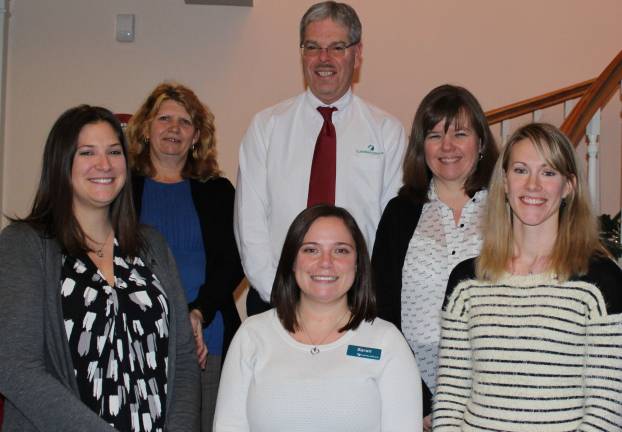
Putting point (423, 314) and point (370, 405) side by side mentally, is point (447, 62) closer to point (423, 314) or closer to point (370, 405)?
point (423, 314)

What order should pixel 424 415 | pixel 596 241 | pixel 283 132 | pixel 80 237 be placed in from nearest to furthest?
pixel 596 241 < pixel 80 237 < pixel 424 415 < pixel 283 132

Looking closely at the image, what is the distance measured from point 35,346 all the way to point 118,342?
24cm

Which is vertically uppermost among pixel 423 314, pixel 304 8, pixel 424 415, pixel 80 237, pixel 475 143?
pixel 304 8

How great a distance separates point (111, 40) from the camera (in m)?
5.62

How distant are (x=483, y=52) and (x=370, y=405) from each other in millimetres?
3732

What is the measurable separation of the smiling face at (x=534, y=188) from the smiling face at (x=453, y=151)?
2.02ft

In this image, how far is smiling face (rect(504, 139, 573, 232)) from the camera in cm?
234

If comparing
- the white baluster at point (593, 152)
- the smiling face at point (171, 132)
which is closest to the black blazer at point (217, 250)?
the smiling face at point (171, 132)

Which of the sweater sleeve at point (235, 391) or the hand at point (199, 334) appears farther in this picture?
the hand at point (199, 334)

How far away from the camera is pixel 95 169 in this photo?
2.53 meters

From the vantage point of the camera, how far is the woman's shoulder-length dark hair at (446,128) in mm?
3037

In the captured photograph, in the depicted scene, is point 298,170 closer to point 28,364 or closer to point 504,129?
point 28,364

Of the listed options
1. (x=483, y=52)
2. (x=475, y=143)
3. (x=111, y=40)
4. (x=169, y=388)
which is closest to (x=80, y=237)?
Result: (x=169, y=388)

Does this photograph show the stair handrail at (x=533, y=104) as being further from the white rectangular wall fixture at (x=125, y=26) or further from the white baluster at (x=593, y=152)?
the white rectangular wall fixture at (x=125, y=26)
